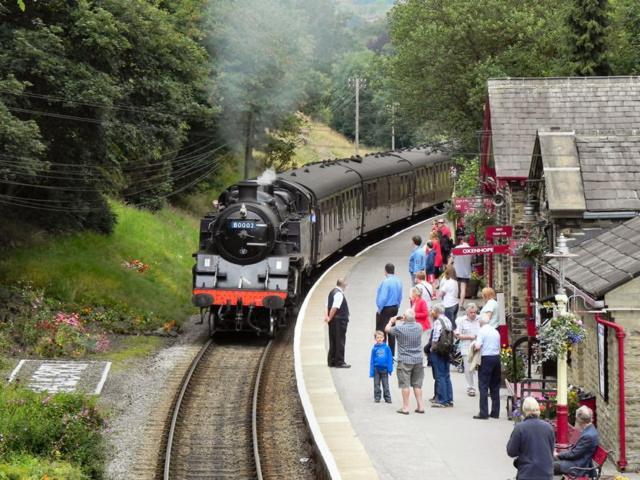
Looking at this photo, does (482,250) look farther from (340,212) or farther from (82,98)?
(340,212)

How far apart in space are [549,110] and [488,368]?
946 cm

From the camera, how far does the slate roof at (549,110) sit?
23766mm

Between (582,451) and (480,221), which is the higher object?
(480,221)

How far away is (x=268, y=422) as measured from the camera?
59.7 ft

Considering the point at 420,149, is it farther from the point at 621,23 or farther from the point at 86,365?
the point at 86,365

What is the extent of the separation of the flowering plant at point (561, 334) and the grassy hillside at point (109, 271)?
14.8 metres

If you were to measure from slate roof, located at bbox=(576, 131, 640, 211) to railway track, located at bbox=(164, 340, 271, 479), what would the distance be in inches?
242

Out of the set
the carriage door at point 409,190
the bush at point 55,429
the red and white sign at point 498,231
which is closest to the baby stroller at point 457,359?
the red and white sign at point 498,231

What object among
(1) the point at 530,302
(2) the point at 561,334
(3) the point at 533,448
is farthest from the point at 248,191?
(3) the point at 533,448

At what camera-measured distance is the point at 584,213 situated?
17.4m

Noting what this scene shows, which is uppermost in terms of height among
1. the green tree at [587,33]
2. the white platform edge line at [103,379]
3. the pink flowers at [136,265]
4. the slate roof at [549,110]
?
the green tree at [587,33]

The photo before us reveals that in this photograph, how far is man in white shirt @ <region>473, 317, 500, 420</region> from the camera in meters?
16.5

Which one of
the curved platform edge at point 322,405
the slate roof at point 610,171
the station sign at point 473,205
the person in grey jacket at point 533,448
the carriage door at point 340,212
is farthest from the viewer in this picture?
the carriage door at point 340,212

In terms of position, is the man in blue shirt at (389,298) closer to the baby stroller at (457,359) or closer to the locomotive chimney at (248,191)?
the baby stroller at (457,359)
